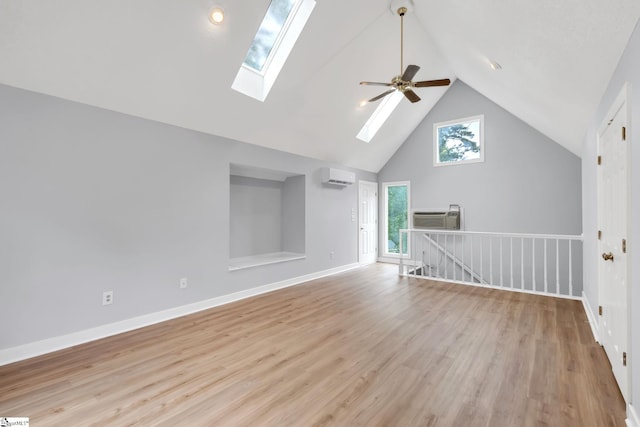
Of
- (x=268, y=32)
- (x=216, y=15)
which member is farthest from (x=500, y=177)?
(x=216, y=15)

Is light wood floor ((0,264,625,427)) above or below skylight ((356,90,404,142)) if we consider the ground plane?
below

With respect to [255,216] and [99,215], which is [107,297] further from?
[255,216]

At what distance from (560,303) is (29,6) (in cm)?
628

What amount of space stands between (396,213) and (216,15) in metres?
5.76

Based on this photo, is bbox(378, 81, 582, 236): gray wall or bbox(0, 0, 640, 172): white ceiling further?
bbox(378, 81, 582, 236): gray wall

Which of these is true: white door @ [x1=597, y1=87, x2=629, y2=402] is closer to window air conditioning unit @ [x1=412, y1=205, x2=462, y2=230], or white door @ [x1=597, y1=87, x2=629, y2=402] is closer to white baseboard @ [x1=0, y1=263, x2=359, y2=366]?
window air conditioning unit @ [x1=412, y1=205, x2=462, y2=230]

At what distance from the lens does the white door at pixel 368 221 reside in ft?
22.4

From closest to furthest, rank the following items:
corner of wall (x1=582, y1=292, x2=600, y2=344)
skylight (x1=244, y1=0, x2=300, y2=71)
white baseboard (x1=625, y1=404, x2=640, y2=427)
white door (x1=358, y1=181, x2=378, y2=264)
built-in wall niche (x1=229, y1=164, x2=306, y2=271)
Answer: white baseboard (x1=625, y1=404, x2=640, y2=427) → corner of wall (x1=582, y1=292, x2=600, y2=344) → skylight (x1=244, y1=0, x2=300, y2=71) → built-in wall niche (x1=229, y1=164, x2=306, y2=271) → white door (x1=358, y1=181, x2=378, y2=264)

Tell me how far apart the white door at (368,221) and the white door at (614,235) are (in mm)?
4473

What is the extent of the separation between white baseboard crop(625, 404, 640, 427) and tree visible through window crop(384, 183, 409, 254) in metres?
5.35

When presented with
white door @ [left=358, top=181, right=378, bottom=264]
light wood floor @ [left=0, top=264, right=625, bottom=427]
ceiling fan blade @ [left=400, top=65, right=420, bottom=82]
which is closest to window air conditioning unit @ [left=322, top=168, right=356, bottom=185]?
white door @ [left=358, top=181, right=378, bottom=264]

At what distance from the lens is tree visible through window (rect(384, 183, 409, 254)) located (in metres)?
7.05

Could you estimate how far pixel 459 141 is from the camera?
Result: 6.33 meters

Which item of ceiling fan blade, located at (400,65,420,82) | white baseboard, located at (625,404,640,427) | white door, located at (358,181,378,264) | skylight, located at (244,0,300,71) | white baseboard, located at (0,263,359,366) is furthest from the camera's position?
white door, located at (358,181,378,264)
